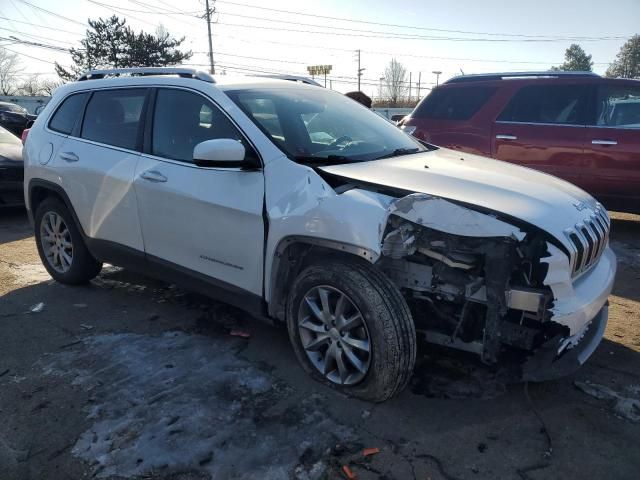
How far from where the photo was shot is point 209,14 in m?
45.1

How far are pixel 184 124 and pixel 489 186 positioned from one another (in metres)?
2.09

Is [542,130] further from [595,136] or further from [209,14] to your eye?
[209,14]

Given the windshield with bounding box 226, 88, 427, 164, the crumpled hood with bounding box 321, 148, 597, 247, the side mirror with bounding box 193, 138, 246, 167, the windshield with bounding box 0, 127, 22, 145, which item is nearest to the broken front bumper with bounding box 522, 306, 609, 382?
the crumpled hood with bounding box 321, 148, 597, 247

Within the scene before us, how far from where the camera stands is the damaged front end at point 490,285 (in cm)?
240

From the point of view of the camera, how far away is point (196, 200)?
331cm

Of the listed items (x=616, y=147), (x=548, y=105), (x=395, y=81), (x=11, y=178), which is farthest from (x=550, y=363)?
(x=395, y=81)

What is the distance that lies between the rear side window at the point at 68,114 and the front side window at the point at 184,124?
1.12 meters

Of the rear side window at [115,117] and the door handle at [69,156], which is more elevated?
the rear side window at [115,117]

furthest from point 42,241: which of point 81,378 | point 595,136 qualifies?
point 595,136

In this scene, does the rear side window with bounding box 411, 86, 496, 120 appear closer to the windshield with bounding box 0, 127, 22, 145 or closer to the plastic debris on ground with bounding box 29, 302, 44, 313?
the plastic debris on ground with bounding box 29, 302, 44, 313

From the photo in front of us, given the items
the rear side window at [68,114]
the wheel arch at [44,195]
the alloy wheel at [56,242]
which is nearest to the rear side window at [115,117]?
the rear side window at [68,114]

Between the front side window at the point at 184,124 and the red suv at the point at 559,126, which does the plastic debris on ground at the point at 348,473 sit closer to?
the front side window at the point at 184,124

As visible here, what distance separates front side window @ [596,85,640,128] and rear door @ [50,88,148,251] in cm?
518

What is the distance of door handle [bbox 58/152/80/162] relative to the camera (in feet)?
13.9
